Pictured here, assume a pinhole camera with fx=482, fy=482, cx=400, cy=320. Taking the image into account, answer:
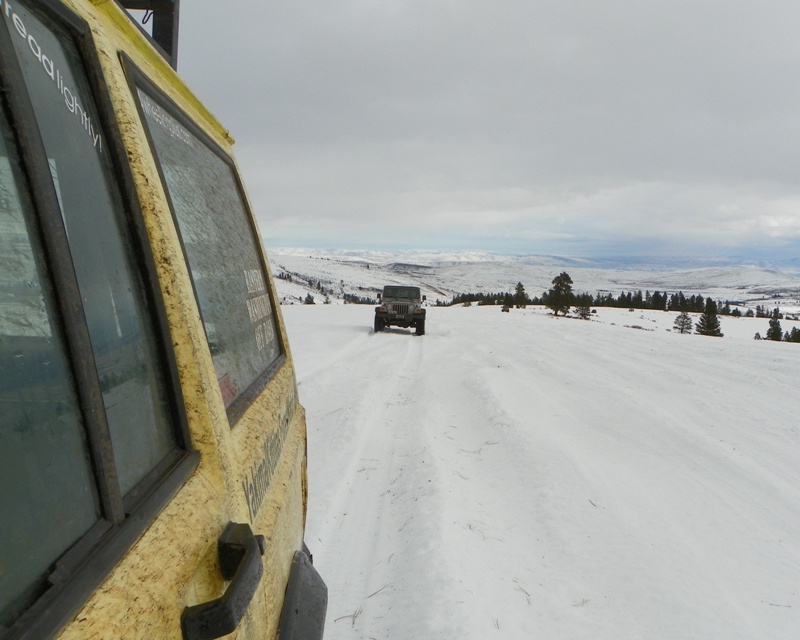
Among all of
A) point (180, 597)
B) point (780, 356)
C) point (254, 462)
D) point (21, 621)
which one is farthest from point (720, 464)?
point (780, 356)

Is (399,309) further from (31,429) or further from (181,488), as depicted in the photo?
(31,429)

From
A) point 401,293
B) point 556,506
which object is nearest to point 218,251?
point 556,506

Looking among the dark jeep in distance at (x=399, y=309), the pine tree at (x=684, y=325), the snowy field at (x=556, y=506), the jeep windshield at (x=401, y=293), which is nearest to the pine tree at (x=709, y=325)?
the pine tree at (x=684, y=325)

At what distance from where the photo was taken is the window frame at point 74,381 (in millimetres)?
694

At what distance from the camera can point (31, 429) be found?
0.74 m

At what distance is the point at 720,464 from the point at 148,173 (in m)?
5.35

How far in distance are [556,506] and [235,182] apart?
3215 mm

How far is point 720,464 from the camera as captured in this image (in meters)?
4.63

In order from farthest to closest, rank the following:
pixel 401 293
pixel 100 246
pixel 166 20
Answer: pixel 401 293, pixel 166 20, pixel 100 246

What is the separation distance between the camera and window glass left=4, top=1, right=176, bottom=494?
34.9 inches

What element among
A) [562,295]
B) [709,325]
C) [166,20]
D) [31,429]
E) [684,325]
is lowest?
[709,325]

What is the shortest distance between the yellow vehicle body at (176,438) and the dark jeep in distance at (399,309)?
1444 centimetres

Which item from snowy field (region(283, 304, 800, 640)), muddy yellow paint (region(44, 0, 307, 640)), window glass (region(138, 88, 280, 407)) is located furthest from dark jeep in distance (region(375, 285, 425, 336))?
muddy yellow paint (region(44, 0, 307, 640))

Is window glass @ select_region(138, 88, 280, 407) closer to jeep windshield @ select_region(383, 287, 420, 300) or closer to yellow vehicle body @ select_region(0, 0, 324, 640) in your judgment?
yellow vehicle body @ select_region(0, 0, 324, 640)
